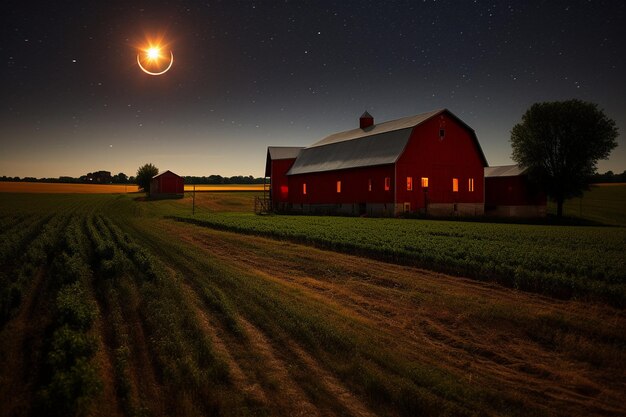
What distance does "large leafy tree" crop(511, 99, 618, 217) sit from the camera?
130 ft

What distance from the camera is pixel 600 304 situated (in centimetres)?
907

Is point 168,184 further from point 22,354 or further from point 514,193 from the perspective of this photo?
point 22,354

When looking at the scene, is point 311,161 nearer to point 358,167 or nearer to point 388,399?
point 358,167

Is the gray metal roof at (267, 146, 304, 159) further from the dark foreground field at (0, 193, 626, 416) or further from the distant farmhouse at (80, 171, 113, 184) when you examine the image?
the distant farmhouse at (80, 171, 113, 184)

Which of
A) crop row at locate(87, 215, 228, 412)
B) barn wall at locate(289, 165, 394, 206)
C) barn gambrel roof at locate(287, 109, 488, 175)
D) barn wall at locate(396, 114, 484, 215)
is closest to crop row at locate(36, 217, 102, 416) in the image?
crop row at locate(87, 215, 228, 412)

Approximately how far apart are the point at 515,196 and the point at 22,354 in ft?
151

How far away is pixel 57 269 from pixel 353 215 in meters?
29.1

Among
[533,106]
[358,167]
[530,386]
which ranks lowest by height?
[530,386]

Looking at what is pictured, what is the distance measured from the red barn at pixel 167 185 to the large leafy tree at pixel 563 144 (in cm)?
6231

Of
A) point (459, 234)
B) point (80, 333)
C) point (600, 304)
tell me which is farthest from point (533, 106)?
point (80, 333)

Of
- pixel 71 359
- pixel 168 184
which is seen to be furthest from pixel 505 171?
pixel 168 184

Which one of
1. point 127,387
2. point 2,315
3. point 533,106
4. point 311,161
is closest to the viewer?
point 127,387

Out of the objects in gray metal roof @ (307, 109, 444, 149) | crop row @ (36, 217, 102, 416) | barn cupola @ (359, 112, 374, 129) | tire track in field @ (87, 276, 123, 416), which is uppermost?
barn cupola @ (359, 112, 374, 129)

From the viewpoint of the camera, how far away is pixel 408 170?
115ft
